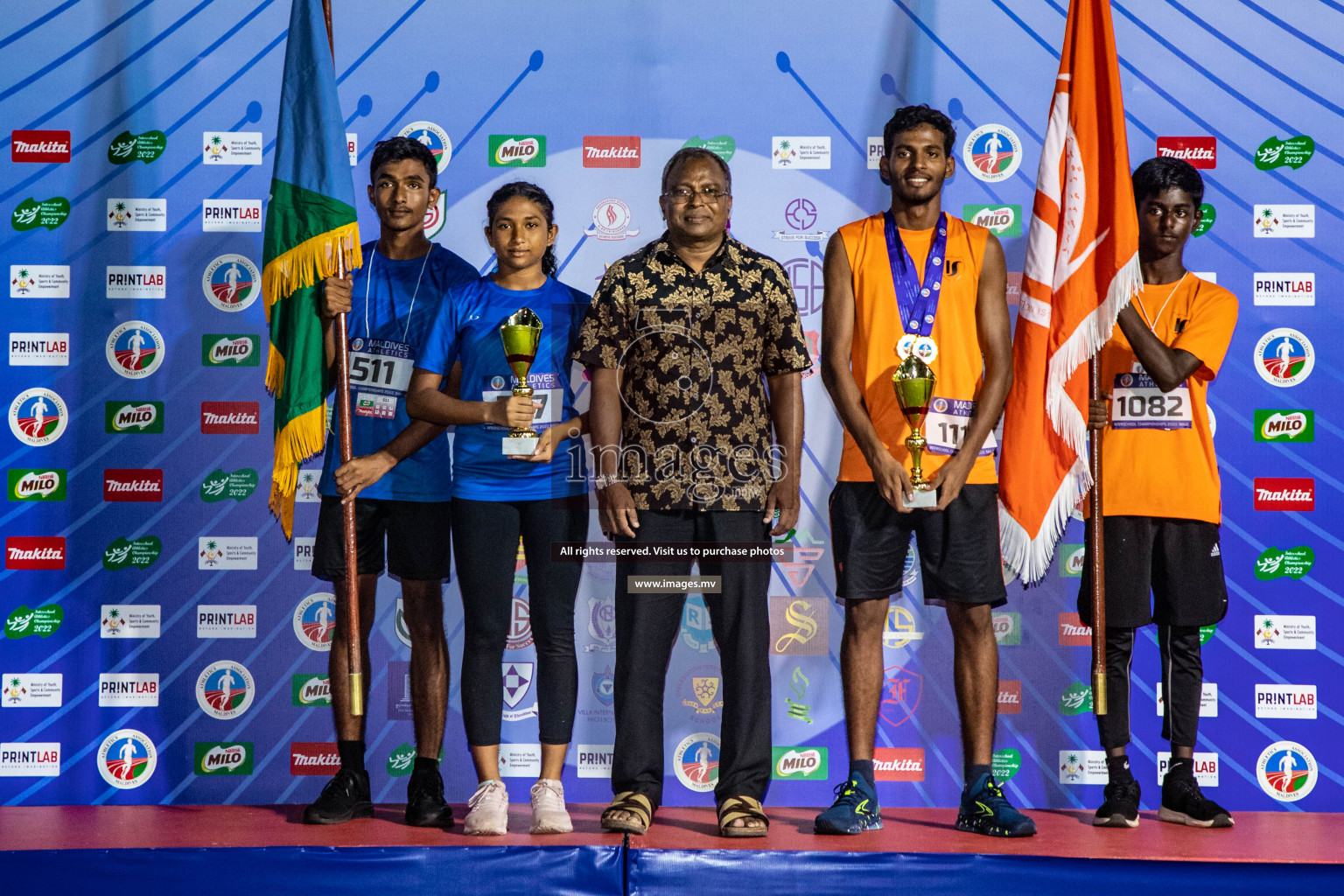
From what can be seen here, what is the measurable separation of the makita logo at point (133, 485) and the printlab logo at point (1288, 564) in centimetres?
374

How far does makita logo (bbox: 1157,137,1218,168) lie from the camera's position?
12.5ft

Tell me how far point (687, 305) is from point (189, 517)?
77.4 inches

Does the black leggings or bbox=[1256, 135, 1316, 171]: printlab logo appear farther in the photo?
bbox=[1256, 135, 1316, 171]: printlab logo

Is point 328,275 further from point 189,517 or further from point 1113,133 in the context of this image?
point 1113,133

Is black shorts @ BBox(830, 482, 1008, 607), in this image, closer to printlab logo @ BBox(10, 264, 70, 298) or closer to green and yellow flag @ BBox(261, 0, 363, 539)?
green and yellow flag @ BBox(261, 0, 363, 539)

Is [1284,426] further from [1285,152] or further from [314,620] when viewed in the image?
[314,620]

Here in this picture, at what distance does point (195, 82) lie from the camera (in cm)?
388

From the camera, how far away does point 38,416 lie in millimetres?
3838

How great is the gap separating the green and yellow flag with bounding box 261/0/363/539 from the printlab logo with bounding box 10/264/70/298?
37.5 inches

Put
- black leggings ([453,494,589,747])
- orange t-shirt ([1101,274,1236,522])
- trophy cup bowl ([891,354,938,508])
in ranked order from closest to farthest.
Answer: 1. trophy cup bowl ([891,354,938,508])
2. black leggings ([453,494,589,747])
3. orange t-shirt ([1101,274,1236,522])

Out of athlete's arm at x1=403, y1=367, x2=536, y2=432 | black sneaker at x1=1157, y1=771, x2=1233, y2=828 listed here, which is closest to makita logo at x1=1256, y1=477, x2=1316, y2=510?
black sneaker at x1=1157, y1=771, x2=1233, y2=828

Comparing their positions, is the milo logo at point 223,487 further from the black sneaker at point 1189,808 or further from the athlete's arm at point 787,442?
the black sneaker at point 1189,808

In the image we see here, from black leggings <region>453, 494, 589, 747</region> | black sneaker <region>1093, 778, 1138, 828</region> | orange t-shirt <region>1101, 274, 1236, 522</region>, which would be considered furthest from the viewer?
orange t-shirt <region>1101, 274, 1236, 522</region>

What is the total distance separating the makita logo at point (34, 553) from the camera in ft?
12.4
